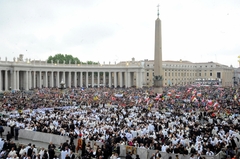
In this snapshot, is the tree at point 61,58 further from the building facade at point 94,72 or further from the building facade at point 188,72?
the building facade at point 188,72

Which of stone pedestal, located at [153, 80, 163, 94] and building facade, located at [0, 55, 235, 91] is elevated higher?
building facade, located at [0, 55, 235, 91]

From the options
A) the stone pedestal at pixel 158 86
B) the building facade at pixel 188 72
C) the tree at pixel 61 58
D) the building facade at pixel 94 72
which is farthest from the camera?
the building facade at pixel 188 72

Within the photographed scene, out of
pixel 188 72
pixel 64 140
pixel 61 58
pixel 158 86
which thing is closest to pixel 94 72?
pixel 61 58

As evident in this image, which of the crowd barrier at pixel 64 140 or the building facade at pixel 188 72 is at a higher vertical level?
the building facade at pixel 188 72

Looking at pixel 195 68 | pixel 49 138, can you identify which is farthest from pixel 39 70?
pixel 195 68

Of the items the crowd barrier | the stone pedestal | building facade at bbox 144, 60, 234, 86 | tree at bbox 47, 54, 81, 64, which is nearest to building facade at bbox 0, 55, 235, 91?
building facade at bbox 144, 60, 234, 86

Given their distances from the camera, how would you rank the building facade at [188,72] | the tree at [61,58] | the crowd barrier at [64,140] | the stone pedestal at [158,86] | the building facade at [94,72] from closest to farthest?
the crowd barrier at [64,140] < the stone pedestal at [158,86] < the building facade at [94,72] < the tree at [61,58] < the building facade at [188,72]

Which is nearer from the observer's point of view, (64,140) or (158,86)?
(64,140)

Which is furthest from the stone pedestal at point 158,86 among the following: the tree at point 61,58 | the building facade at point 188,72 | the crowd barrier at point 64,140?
the tree at point 61,58

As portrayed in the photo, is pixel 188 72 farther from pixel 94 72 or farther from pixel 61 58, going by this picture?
pixel 61 58

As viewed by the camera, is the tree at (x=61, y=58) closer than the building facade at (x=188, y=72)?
Yes

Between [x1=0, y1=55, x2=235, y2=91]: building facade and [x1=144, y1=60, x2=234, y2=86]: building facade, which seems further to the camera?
[x1=144, y1=60, x2=234, y2=86]: building facade

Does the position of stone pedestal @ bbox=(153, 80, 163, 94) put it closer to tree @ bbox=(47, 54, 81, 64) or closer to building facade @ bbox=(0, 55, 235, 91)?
building facade @ bbox=(0, 55, 235, 91)

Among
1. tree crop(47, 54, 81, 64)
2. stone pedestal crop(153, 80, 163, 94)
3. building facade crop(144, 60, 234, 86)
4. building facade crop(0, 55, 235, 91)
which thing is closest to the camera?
stone pedestal crop(153, 80, 163, 94)
